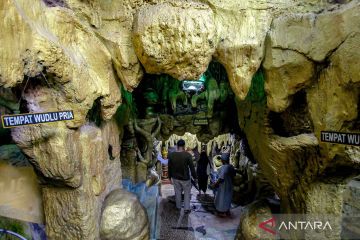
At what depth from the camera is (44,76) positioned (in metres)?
2.52

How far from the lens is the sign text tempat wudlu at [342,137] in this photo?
189cm

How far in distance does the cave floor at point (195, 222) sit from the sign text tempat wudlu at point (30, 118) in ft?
13.4

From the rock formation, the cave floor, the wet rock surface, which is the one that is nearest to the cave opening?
the cave floor

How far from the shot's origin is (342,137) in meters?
2.02

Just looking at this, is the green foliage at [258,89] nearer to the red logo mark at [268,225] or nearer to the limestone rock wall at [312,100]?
the limestone rock wall at [312,100]

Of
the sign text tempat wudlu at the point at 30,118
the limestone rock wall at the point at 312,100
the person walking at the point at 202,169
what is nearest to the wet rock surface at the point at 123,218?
the sign text tempat wudlu at the point at 30,118

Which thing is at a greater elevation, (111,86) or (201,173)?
(111,86)

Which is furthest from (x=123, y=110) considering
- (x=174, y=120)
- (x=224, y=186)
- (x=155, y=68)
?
(x=224, y=186)

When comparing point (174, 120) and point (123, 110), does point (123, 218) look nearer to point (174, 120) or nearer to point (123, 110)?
point (123, 110)

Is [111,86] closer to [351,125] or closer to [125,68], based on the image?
[125,68]

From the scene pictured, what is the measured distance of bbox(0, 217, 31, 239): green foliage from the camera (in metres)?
2.92

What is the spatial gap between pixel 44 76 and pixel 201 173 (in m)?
5.95

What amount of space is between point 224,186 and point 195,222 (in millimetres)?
1196

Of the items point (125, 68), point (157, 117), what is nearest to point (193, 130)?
point (157, 117)
